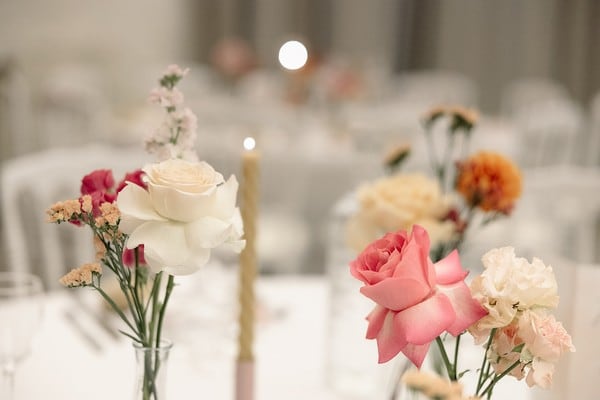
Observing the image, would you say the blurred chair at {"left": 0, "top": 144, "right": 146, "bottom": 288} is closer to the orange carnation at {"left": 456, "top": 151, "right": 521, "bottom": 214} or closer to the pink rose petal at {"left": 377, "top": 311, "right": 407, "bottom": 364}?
the orange carnation at {"left": 456, "top": 151, "right": 521, "bottom": 214}

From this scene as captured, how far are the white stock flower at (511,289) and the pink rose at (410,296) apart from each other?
0.04 ft

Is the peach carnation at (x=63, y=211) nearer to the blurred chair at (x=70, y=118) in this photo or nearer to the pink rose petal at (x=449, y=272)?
the pink rose petal at (x=449, y=272)

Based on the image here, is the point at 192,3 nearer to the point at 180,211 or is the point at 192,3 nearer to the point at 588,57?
the point at 588,57

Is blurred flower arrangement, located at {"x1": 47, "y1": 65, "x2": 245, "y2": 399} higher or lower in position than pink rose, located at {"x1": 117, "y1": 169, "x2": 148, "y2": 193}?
lower

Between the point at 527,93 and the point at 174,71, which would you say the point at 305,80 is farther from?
the point at 174,71

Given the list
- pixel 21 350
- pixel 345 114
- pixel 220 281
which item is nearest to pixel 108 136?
pixel 345 114

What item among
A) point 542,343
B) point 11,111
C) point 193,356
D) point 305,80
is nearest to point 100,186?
point 542,343

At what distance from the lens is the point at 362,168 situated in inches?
106

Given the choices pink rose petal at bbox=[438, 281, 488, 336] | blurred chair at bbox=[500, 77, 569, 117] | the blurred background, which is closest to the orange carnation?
pink rose petal at bbox=[438, 281, 488, 336]

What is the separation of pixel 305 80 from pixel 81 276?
414 centimetres

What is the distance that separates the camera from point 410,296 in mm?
758

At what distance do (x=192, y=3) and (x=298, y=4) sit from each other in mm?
794

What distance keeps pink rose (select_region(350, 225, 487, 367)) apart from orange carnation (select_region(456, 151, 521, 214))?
32cm

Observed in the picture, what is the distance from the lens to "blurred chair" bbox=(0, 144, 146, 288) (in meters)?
1.96
